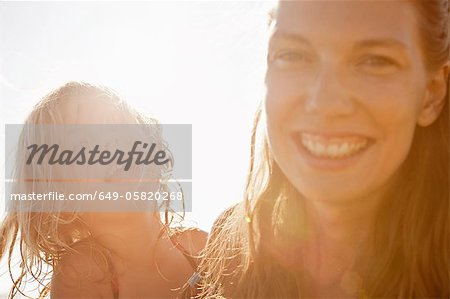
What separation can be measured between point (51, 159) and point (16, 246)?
59 centimetres

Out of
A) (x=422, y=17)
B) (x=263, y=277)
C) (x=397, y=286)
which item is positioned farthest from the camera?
(x=263, y=277)

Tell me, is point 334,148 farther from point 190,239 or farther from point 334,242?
point 190,239

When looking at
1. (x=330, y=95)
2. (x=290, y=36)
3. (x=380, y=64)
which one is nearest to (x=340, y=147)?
(x=330, y=95)

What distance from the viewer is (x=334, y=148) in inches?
61.4

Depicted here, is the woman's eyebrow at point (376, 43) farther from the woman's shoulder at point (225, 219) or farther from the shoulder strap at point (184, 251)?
the shoulder strap at point (184, 251)

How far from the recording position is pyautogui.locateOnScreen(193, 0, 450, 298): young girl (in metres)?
1.52

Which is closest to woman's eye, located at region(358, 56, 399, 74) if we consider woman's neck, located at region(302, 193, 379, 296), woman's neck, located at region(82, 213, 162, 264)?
woman's neck, located at region(302, 193, 379, 296)

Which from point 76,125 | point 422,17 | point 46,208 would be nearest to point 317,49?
point 422,17

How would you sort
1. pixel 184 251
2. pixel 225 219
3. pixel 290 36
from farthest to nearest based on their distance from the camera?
pixel 184 251
pixel 225 219
pixel 290 36

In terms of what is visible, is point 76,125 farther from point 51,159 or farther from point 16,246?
point 16,246

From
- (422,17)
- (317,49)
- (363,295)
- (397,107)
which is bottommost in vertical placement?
(363,295)

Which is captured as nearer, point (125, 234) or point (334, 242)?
point (334, 242)

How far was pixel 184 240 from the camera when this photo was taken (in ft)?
10.4

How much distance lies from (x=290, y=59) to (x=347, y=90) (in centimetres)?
22
